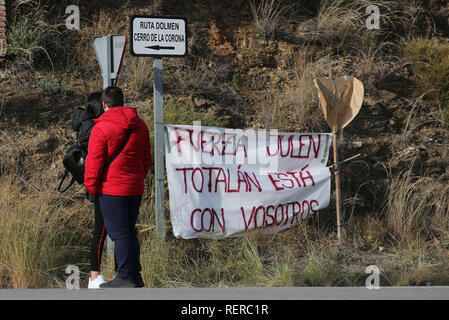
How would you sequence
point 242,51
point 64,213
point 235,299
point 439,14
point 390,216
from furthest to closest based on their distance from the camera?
point 439,14, point 242,51, point 390,216, point 64,213, point 235,299

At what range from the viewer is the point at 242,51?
1184 cm

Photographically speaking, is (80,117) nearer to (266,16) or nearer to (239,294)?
(239,294)

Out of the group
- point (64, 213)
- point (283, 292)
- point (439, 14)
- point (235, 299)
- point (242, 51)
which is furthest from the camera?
point (439, 14)

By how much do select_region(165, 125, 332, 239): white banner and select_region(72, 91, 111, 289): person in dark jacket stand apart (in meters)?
1.76

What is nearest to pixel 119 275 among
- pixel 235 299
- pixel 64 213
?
pixel 235 299

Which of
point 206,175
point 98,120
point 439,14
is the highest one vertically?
point 439,14

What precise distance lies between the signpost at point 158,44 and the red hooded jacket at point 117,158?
1684mm

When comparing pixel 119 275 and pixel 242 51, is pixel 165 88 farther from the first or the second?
pixel 119 275

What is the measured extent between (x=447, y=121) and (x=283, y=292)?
5.94 meters

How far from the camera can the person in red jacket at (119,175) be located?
19.9ft

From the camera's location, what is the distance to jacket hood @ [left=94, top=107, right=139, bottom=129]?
611 centimetres

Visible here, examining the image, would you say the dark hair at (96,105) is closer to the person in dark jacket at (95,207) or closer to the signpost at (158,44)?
the person in dark jacket at (95,207)

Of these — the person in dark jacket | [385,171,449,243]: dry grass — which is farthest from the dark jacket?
[385,171,449,243]: dry grass

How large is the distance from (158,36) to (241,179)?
2.04 metres
